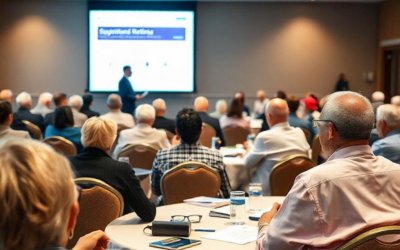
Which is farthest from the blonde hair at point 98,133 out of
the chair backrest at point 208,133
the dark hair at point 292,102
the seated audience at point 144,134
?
the dark hair at point 292,102

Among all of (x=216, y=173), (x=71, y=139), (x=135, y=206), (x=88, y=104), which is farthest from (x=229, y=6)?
(x=135, y=206)

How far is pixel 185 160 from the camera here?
4.73 m

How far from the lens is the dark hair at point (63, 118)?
266 inches

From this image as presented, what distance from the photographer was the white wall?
1484 cm

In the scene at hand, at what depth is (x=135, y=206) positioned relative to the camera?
3.26m

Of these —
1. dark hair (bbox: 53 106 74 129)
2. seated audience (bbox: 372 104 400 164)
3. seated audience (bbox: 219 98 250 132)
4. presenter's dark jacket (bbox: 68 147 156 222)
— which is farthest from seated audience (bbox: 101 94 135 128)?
presenter's dark jacket (bbox: 68 147 156 222)

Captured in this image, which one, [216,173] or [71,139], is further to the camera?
[71,139]

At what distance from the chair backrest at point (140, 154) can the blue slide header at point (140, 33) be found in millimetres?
8708

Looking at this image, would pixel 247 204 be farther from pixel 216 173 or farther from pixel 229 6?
pixel 229 6

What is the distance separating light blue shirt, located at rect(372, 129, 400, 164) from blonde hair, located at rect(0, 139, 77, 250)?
12.7 feet

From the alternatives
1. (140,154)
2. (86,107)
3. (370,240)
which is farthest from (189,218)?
(86,107)

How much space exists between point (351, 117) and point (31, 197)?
1564 mm

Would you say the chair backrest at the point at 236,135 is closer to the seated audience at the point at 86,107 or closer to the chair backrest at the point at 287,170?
the seated audience at the point at 86,107

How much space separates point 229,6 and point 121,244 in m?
12.9
